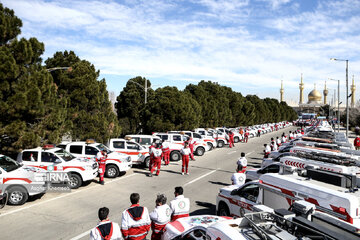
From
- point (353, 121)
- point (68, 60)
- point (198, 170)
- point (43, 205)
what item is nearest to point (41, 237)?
point (43, 205)

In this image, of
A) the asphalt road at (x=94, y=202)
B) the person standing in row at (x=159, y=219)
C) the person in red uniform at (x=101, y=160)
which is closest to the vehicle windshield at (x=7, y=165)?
the asphalt road at (x=94, y=202)

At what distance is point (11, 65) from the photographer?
12461mm

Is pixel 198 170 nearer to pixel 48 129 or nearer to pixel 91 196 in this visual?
pixel 91 196

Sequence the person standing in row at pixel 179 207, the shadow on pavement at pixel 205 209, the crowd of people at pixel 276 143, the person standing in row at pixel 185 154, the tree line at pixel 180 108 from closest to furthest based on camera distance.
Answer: the person standing in row at pixel 179 207
the shadow on pavement at pixel 205 209
the person standing in row at pixel 185 154
the crowd of people at pixel 276 143
the tree line at pixel 180 108

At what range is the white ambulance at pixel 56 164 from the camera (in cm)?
1222

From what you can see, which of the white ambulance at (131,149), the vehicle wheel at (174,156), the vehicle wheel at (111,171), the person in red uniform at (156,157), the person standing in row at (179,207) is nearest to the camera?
the person standing in row at (179,207)

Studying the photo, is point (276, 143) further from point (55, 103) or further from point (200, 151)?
point (55, 103)

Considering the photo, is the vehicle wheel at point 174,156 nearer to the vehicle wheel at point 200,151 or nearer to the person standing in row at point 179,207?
the vehicle wheel at point 200,151

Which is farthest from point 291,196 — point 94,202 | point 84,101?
point 84,101

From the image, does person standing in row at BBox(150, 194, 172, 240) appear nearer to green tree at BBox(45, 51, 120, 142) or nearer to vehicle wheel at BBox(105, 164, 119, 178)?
vehicle wheel at BBox(105, 164, 119, 178)

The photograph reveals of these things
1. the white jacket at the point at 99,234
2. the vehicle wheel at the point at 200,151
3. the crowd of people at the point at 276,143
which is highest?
the white jacket at the point at 99,234

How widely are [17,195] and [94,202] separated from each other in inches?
101

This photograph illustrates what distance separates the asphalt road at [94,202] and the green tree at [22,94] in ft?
11.1

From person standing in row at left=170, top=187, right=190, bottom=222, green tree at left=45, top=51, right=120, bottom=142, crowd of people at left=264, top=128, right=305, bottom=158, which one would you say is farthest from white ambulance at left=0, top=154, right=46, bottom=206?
crowd of people at left=264, top=128, right=305, bottom=158
